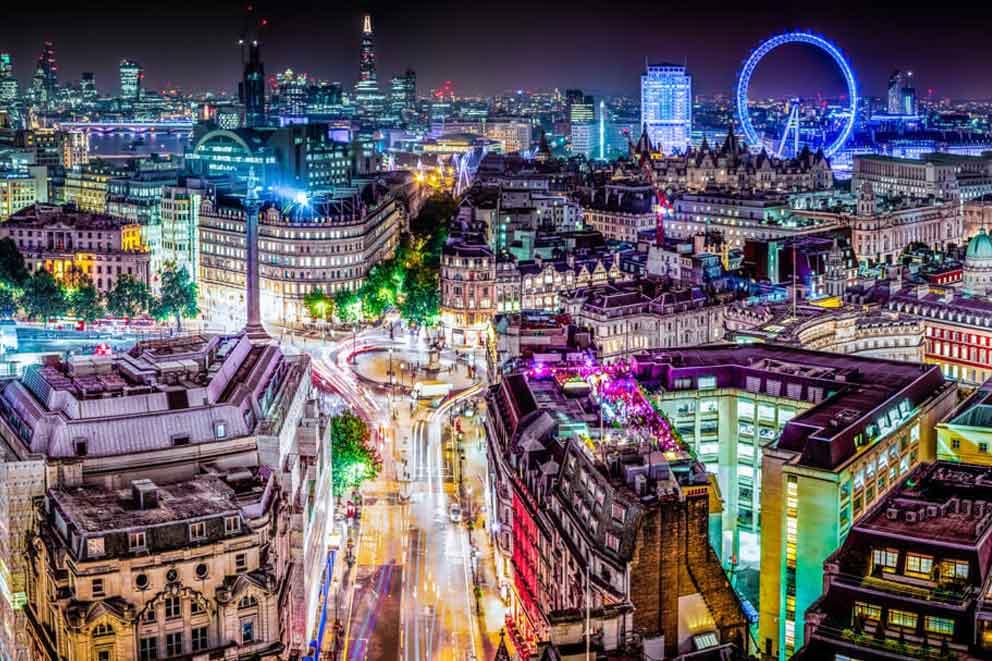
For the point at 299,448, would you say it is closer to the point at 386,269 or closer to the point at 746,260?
the point at 746,260

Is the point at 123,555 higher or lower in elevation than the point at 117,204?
lower

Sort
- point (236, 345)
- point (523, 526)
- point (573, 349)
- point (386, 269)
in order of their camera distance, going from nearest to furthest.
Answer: point (523, 526)
point (236, 345)
point (573, 349)
point (386, 269)

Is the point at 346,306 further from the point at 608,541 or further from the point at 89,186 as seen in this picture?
the point at 608,541

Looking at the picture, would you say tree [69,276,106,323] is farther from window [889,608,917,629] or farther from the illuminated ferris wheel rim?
the illuminated ferris wheel rim

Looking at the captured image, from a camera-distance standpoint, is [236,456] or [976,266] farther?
[976,266]

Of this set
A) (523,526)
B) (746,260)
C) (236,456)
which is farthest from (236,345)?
(746,260)

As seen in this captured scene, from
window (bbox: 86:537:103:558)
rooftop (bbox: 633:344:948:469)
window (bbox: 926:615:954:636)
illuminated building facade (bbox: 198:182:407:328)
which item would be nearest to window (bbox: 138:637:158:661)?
window (bbox: 86:537:103:558)
